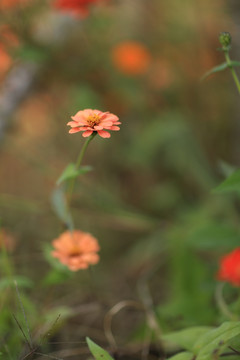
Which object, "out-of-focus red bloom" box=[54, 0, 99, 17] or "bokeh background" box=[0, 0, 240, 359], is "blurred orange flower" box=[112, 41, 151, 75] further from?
"out-of-focus red bloom" box=[54, 0, 99, 17]

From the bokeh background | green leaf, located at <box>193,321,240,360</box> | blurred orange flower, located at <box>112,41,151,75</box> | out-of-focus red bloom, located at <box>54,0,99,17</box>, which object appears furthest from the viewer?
blurred orange flower, located at <box>112,41,151,75</box>

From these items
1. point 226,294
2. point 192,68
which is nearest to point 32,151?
point 192,68

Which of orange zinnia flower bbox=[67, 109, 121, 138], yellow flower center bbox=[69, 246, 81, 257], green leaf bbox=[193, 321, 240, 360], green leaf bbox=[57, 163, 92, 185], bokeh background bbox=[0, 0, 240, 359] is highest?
bokeh background bbox=[0, 0, 240, 359]

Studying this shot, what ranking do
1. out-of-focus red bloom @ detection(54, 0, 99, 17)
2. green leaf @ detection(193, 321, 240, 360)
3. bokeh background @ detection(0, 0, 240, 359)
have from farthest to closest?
1. bokeh background @ detection(0, 0, 240, 359)
2. out-of-focus red bloom @ detection(54, 0, 99, 17)
3. green leaf @ detection(193, 321, 240, 360)

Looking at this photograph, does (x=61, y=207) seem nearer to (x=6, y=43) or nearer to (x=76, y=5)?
(x=76, y=5)

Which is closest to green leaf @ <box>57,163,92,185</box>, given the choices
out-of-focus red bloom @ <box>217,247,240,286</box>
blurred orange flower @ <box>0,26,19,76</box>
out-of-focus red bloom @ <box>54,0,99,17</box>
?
out-of-focus red bloom @ <box>217,247,240,286</box>

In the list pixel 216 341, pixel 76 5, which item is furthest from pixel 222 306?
pixel 76 5
